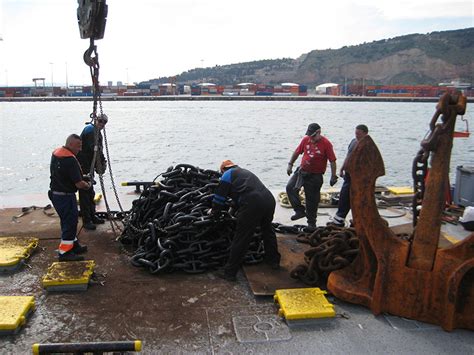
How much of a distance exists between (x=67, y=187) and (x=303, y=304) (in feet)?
8.96

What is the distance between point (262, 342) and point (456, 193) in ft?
16.6

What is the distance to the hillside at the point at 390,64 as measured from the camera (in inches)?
4395

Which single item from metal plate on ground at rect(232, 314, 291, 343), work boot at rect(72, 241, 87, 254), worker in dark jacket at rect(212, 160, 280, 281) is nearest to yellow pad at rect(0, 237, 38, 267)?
work boot at rect(72, 241, 87, 254)

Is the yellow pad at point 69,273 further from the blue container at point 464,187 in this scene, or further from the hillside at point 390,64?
the hillside at point 390,64

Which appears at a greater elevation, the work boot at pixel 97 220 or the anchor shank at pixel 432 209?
the anchor shank at pixel 432 209

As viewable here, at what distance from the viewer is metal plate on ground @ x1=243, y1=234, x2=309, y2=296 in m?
4.23

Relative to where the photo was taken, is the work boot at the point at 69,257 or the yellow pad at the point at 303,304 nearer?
the yellow pad at the point at 303,304

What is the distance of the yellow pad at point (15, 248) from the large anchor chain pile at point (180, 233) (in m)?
1.02

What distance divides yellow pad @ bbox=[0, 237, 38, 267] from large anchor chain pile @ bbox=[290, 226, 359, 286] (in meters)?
2.76

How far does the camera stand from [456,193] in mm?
7199

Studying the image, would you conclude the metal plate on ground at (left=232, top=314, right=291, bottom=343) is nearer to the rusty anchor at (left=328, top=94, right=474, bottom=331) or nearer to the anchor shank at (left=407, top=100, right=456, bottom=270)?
the rusty anchor at (left=328, top=94, right=474, bottom=331)

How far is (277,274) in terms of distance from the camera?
180 inches

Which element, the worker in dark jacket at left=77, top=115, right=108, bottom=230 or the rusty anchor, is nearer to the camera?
the rusty anchor

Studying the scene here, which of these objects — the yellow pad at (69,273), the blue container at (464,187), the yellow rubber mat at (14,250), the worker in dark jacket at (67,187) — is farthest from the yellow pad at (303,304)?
the blue container at (464,187)
